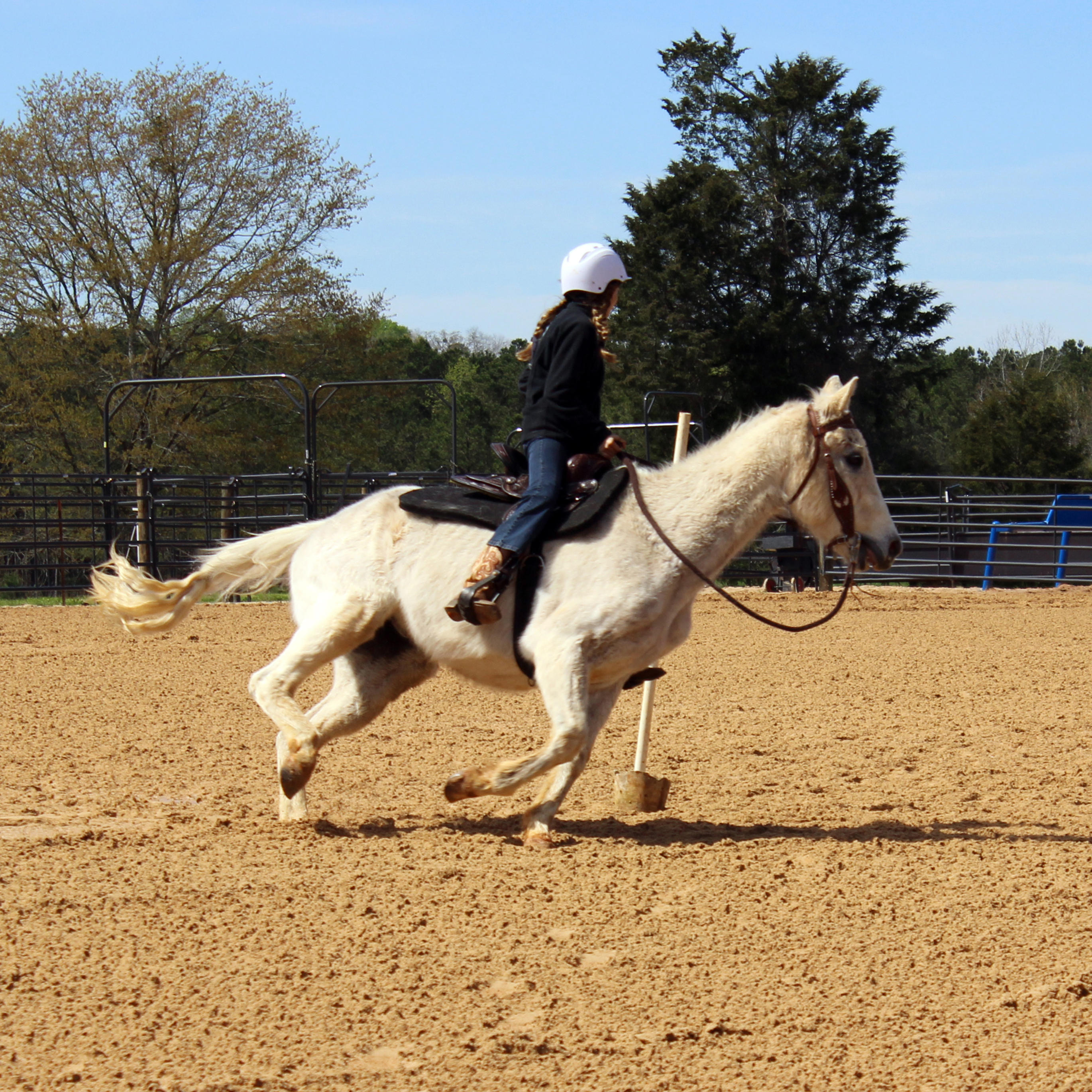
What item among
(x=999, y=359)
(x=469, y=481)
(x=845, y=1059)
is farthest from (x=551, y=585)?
(x=999, y=359)

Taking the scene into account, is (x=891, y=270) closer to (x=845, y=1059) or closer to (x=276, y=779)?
(x=276, y=779)

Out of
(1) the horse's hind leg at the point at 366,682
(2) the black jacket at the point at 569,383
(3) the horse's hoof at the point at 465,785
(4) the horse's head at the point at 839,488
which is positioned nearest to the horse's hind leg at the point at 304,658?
(1) the horse's hind leg at the point at 366,682

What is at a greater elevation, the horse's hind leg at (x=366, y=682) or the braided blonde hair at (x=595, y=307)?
the braided blonde hair at (x=595, y=307)

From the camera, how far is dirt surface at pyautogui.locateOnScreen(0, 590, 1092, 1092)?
9.58ft

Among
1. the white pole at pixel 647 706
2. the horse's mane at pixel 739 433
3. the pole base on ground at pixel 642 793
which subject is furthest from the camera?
the white pole at pixel 647 706

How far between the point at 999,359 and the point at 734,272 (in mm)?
22350

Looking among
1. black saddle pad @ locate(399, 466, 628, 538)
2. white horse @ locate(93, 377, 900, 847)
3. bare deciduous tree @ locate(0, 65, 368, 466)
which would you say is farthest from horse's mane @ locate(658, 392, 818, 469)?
bare deciduous tree @ locate(0, 65, 368, 466)

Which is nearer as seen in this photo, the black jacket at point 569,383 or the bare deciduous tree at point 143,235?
the black jacket at point 569,383

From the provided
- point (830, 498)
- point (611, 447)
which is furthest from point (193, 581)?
point (830, 498)

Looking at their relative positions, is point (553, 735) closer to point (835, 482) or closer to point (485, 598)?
point (485, 598)

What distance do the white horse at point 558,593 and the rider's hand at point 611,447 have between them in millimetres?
206

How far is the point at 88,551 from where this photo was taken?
2689 centimetres

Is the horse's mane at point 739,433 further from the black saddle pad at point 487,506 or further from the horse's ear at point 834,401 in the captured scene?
the black saddle pad at point 487,506

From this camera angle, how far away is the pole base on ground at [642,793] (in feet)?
18.7
